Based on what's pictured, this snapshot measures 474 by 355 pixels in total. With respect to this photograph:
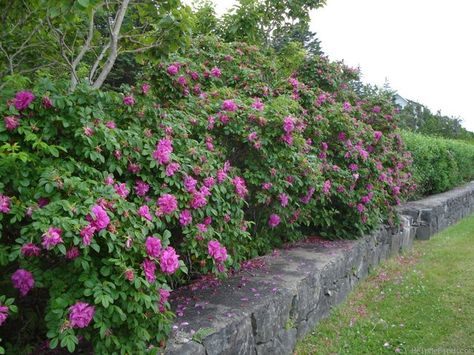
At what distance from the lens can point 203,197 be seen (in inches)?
107

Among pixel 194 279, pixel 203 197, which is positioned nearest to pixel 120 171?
pixel 203 197

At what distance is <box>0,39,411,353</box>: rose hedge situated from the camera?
6.33ft

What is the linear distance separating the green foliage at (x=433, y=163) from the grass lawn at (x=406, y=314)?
11.5 feet

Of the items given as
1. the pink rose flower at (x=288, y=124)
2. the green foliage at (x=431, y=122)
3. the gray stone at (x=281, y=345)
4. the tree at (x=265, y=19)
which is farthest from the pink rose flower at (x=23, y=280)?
the green foliage at (x=431, y=122)

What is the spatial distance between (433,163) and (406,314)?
720 cm

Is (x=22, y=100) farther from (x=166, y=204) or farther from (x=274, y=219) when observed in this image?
(x=274, y=219)

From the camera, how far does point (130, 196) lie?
2.57 meters

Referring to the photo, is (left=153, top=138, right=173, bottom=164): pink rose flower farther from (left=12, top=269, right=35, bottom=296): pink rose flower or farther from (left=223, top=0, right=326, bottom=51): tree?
(left=223, top=0, right=326, bottom=51): tree

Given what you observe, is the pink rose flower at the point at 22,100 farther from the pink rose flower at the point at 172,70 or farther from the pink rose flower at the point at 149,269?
the pink rose flower at the point at 172,70

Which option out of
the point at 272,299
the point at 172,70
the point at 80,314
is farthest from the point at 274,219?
the point at 80,314

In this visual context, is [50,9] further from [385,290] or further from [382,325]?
[385,290]

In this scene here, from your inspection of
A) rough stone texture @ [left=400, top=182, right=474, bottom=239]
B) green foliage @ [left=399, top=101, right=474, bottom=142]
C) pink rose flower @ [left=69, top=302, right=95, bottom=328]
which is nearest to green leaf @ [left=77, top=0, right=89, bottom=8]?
pink rose flower @ [left=69, top=302, right=95, bottom=328]

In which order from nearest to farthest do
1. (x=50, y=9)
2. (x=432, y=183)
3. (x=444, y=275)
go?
(x=50, y=9) < (x=444, y=275) < (x=432, y=183)

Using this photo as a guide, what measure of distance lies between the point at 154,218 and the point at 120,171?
0.30 metres
